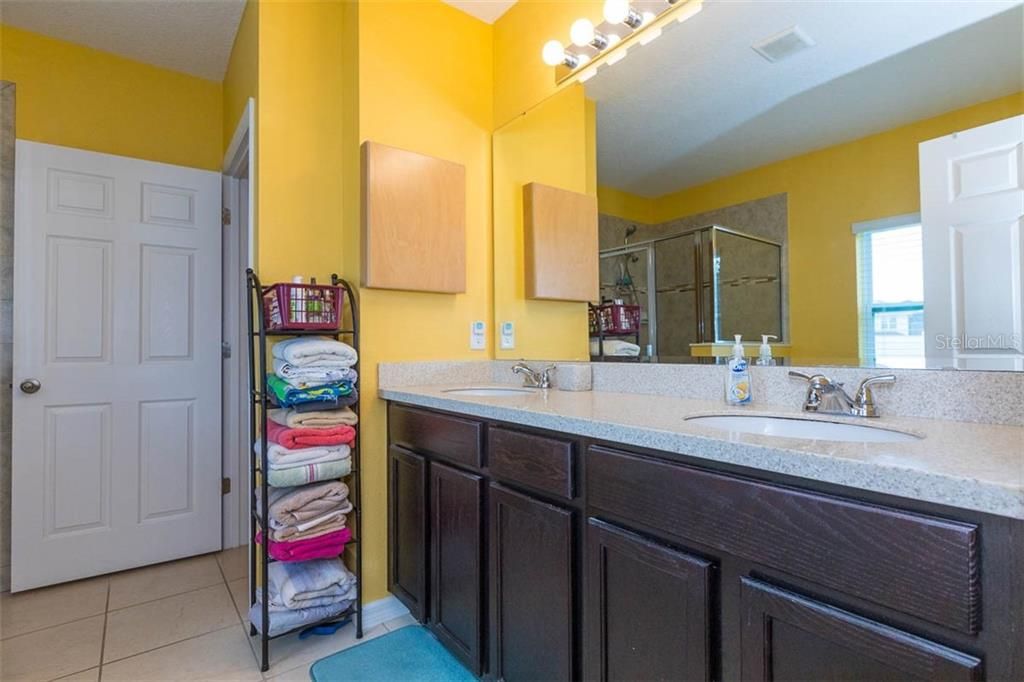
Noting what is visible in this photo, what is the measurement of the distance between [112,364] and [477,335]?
1760mm

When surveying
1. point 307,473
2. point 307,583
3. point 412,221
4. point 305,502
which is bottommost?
point 307,583

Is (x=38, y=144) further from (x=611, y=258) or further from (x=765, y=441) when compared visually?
(x=765, y=441)

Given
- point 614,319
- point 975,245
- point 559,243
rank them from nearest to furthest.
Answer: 1. point 975,245
2. point 614,319
3. point 559,243

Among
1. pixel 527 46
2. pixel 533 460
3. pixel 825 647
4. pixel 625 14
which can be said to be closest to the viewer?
pixel 825 647

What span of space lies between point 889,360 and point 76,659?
2628 millimetres

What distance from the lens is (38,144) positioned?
2.21 metres

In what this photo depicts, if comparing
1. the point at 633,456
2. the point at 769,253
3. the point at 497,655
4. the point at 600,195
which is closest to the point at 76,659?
the point at 497,655

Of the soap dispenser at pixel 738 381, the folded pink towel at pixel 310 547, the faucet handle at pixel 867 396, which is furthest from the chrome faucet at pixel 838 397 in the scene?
the folded pink towel at pixel 310 547

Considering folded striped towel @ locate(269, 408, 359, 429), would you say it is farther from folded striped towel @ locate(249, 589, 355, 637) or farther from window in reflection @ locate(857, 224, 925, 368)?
window in reflection @ locate(857, 224, 925, 368)

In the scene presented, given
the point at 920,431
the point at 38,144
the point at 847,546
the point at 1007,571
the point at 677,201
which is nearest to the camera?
the point at 1007,571

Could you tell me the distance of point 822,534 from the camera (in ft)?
2.36

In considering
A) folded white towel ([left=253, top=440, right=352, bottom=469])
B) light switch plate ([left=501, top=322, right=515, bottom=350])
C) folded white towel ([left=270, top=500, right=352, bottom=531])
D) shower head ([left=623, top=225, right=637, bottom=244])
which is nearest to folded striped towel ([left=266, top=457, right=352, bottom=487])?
folded white towel ([left=253, top=440, right=352, bottom=469])

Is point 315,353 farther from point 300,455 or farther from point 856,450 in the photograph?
point 856,450

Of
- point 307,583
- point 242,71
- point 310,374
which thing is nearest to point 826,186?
point 310,374
